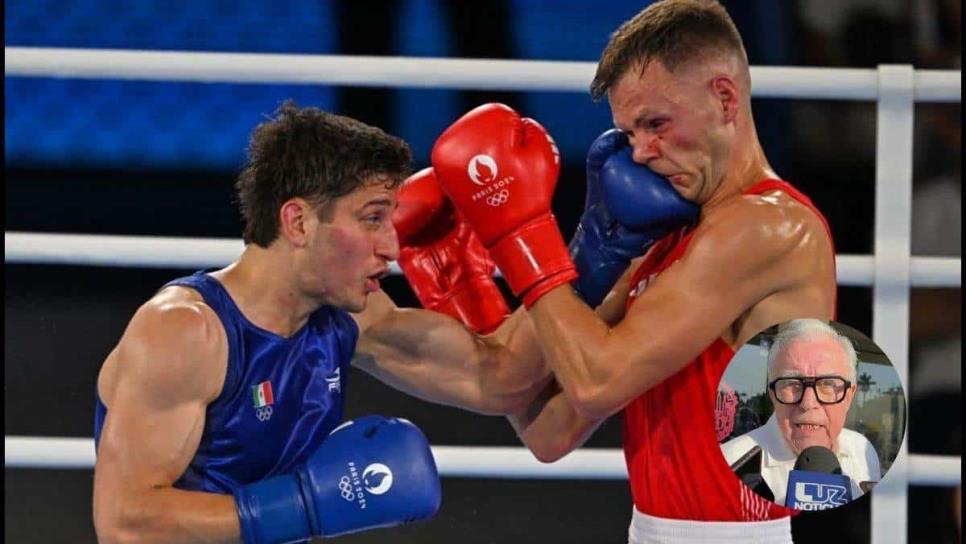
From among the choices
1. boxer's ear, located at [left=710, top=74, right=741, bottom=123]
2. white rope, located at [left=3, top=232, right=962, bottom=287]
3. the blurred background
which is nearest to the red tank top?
boxer's ear, located at [left=710, top=74, right=741, bottom=123]

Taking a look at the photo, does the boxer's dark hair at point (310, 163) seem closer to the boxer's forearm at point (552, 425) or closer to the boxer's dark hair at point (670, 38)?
the boxer's dark hair at point (670, 38)

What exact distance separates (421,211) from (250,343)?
462 millimetres

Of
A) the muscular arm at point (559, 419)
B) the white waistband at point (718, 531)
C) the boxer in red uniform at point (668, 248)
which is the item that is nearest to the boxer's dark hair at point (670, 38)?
the boxer in red uniform at point (668, 248)

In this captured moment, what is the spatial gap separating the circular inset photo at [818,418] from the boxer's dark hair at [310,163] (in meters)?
0.66

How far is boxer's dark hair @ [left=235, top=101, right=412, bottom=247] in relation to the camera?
7.07 feet

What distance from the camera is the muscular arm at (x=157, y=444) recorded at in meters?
1.99

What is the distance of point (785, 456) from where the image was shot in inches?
71.7

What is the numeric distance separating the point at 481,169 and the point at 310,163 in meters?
0.27

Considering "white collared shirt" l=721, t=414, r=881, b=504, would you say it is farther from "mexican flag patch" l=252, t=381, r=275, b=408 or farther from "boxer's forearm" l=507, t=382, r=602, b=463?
"mexican flag patch" l=252, t=381, r=275, b=408

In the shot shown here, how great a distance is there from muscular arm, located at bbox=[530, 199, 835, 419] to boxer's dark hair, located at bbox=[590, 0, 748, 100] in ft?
0.84

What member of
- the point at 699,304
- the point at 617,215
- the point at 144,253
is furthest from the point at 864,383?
the point at 144,253

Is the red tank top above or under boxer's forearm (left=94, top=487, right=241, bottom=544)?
above

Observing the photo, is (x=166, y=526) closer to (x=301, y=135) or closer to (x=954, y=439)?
(x=301, y=135)

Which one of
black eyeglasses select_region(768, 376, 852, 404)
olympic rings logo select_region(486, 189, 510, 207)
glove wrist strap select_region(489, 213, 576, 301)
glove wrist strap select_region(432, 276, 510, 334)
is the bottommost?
black eyeglasses select_region(768, 376, 852, 404)
